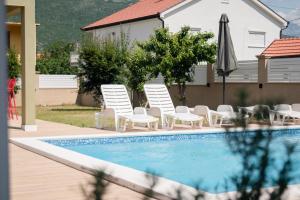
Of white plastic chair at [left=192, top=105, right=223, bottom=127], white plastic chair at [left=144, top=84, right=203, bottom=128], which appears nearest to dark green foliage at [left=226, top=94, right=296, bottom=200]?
white plastic chair at [left=144, top=84, right=203, bottom=128]

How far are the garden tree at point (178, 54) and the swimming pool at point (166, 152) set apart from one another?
7.15 metres

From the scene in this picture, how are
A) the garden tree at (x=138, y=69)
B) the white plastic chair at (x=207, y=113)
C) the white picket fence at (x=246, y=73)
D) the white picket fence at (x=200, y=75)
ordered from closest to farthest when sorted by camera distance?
the white plastic chair at (x=207, y=113) < the white picket fence at (x=246, y=73) < the garden tree at (x=138, y=69) < the white picket fence at (x=200, y=75)

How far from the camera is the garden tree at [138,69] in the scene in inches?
790

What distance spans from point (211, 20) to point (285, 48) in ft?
24.8

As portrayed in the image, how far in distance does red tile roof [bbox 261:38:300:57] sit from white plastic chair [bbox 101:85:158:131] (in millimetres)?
9865

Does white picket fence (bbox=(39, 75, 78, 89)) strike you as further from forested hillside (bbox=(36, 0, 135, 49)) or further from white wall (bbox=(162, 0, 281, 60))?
forested hillside (bbox=(36, 0, 135, 49))

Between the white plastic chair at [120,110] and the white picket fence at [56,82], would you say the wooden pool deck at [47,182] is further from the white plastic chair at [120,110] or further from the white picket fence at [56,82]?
the white picket fence at [56,82]

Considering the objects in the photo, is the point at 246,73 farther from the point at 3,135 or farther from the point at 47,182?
the point at 3,135

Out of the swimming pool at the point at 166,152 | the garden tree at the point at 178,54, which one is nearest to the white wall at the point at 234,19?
the garden tree at the point at 178,54

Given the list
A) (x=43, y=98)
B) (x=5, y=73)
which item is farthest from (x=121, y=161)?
(x=43, y=98)

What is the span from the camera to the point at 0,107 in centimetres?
164

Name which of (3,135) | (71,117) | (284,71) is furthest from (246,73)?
(3,135)

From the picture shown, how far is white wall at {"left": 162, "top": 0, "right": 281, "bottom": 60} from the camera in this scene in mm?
28219

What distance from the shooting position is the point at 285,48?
22250mm
